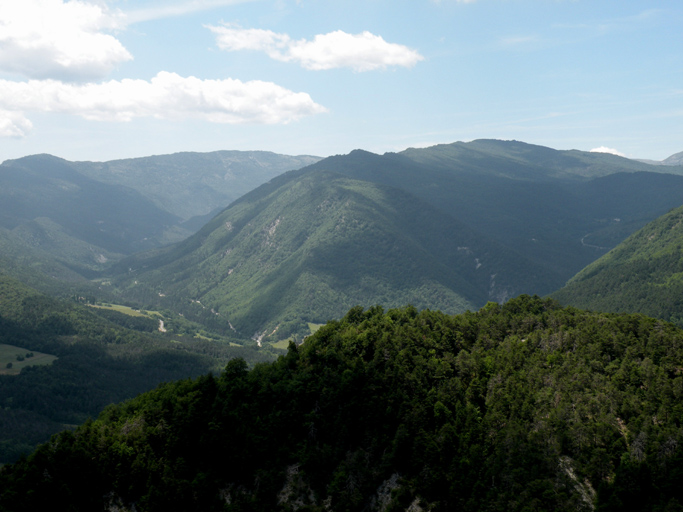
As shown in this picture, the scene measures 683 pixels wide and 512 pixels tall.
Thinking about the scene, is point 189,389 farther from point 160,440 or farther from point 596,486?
point 596,486

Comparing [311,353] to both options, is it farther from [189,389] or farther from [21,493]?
[21,493]

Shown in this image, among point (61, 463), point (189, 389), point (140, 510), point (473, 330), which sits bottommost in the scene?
point (140, 510)

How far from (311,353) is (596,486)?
60.9 m

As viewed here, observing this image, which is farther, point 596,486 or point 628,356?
point 628,356

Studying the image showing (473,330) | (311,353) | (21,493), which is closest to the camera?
(21,493)

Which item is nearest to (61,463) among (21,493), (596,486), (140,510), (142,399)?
(21,493)

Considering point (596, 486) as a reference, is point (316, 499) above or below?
below

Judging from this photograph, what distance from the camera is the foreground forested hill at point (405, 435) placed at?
81188 mm

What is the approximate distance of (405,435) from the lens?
9481 centimetres

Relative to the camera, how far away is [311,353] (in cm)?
12200

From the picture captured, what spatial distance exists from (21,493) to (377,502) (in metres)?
55.5

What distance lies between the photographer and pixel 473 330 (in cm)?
13112

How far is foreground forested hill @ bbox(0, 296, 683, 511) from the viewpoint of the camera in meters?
81.2

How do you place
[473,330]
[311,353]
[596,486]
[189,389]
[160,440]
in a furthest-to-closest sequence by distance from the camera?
[473,330] → [311,353] → [189,389] → [160,440] → [596,486]
